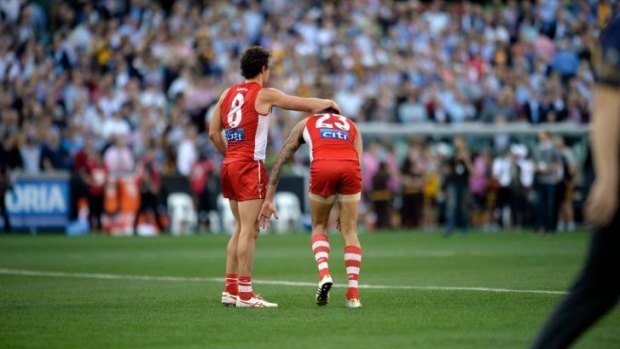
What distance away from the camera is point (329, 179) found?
12469 mm

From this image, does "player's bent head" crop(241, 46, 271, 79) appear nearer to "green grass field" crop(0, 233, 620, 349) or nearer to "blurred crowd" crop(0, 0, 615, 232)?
"green grass field" crop(0, 233, 620, 349)

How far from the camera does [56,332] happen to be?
34.0ft

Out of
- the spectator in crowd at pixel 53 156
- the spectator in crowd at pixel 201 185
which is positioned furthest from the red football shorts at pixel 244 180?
the spectator in crowd at pixel 53 156

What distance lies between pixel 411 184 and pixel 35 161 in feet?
32.0

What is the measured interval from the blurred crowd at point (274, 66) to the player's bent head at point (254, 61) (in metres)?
19.4

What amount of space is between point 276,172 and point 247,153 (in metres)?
0.35

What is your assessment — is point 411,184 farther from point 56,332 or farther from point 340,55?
point 56,332

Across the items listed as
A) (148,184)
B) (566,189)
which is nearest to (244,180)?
(148,184)

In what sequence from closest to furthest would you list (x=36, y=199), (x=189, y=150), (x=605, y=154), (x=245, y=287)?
1. (x=605, y=154)
2. (x=245, y=287)
3. (x=36, y=199)
4. (x=189, y=150)

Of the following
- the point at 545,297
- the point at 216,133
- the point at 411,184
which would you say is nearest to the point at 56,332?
the point at 216,133

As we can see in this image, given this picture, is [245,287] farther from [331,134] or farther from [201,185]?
[201,185]

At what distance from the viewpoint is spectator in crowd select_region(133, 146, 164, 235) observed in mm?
31172

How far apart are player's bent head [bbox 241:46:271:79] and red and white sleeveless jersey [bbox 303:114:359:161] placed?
0.72 metres

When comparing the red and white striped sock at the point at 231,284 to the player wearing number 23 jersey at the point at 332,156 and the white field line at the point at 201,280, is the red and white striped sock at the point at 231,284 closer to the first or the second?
the player wearing number 23 jersey at the point at 332,156
